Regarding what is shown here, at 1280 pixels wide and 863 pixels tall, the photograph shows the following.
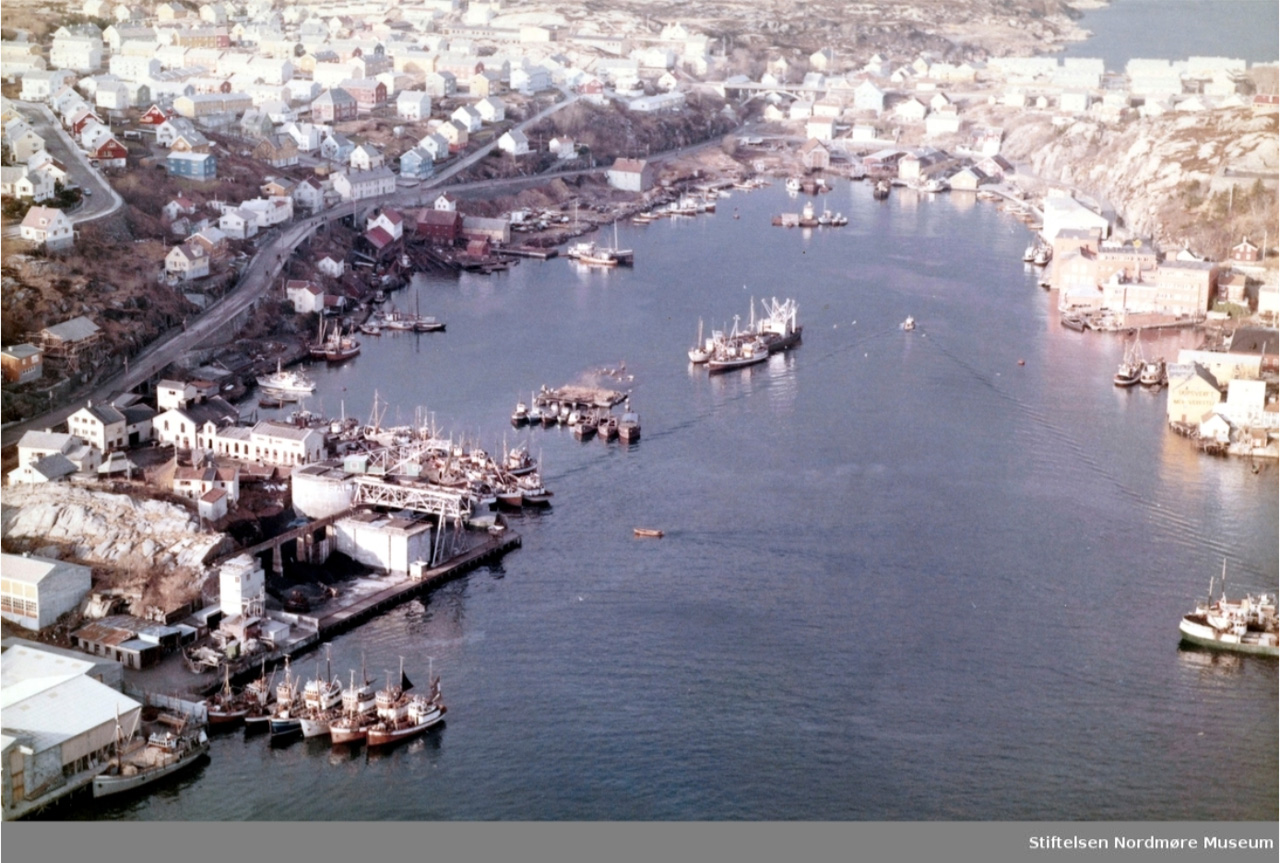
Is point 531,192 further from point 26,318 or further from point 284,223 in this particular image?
point 26,318

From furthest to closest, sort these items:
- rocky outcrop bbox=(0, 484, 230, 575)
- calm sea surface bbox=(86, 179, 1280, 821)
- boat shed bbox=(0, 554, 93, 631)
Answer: rocky outcrop bbox=(0, 484, 230, 575) < boat shed bbox=(0, 554, 93, 631) < calm sea surface bbox=(86, 179, 1280, 821)

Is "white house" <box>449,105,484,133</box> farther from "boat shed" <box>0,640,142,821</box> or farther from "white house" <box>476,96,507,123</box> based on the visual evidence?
"boat shed" <box>0,640,142,821</box>

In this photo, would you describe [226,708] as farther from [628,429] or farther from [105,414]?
[628,429]

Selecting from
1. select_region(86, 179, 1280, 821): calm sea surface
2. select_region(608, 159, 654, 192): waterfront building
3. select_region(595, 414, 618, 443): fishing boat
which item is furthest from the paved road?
select_region(608, 159, 654, 192): waterfront building

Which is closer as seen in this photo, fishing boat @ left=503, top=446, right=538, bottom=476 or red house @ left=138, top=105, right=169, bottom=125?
fishing boat @ left=503, top=446, right=538, bottom=476

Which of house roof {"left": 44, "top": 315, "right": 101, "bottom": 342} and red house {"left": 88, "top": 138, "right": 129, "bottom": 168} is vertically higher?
red house {"left": 88, "top": 138, "right": 129, "bottom": 168}

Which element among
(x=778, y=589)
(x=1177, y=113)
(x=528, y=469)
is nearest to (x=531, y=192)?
(x=1177, y=113)

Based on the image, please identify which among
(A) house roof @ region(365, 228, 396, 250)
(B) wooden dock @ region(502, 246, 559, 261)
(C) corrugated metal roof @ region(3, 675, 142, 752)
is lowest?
(C) corrugated metal roof @ region(3, 675, 142, 752)
